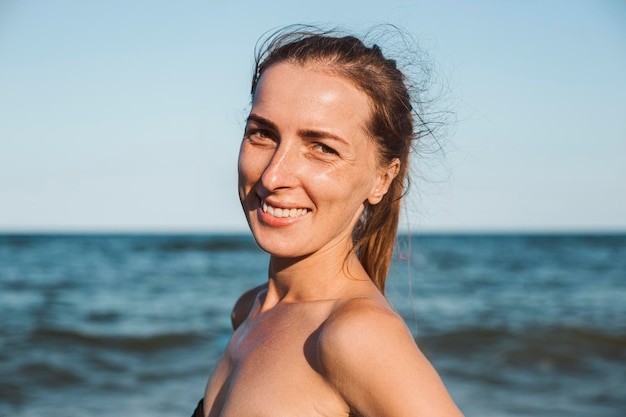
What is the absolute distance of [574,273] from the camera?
943 inches

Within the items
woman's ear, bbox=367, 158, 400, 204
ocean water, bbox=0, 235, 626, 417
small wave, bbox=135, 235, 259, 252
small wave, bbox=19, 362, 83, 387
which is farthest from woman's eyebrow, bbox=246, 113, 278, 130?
small wave, bbox=135, 235, 259, 252

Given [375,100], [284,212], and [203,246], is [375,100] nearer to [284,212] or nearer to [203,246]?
[284,212]

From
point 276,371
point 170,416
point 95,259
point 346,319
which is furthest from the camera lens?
point 95,259

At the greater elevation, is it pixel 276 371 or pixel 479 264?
pixel 276 371

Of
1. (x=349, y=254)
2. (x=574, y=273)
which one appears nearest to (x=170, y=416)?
(x=349, y=254)

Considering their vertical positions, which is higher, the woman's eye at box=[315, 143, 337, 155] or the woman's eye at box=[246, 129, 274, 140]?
the woman's eye at box=[246, 129, 274, 140]

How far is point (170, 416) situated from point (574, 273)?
1989 centimetres

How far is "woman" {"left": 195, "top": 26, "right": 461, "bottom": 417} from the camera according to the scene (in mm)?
1709

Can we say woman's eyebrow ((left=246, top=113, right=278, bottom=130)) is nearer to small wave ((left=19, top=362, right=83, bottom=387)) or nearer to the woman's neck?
the woman's neck

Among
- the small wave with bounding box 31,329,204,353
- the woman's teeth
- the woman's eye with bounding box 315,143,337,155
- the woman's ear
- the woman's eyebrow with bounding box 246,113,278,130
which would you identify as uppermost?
the woman's eyebrow with bounding box 246,113,278,130

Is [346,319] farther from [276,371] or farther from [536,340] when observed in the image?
[536,340]

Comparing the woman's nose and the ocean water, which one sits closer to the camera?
the woman's nose

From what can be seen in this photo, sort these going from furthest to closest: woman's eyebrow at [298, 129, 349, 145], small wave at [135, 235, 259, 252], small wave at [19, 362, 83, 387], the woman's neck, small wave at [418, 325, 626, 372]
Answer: small wave at [135, 235, 259, 252] < small wave at [418, 325, 626, 372] < small wave at [19, 362, 83, 387] < the woman's neck < woman's eyebrow at [298, 129, 349, 145]

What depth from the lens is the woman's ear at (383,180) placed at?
2146 mm
